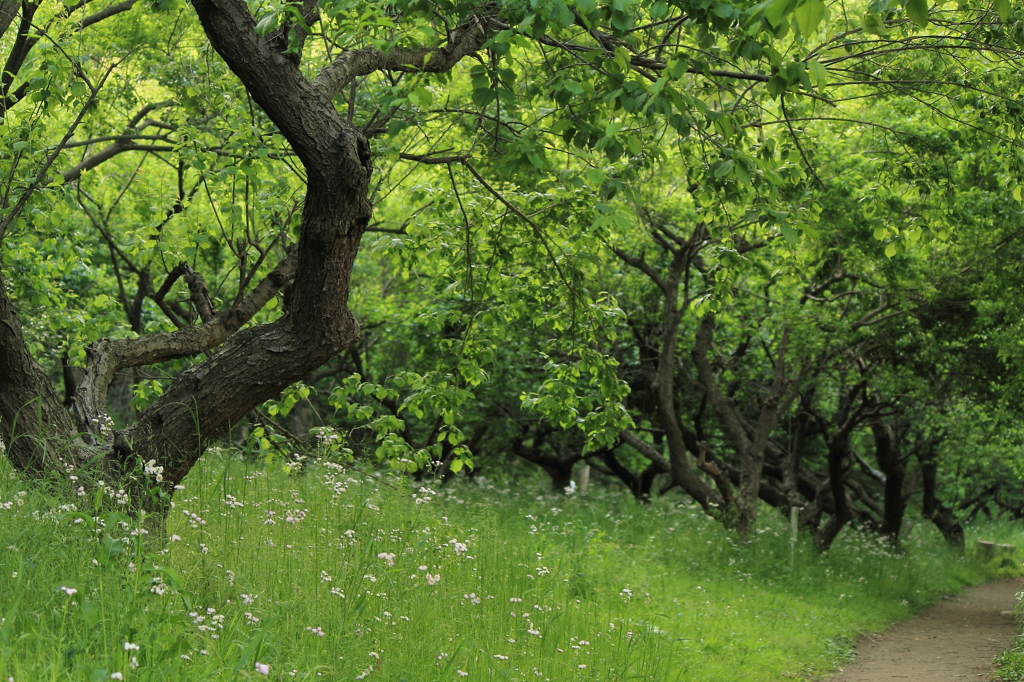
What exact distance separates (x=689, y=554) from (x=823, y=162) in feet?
18.6

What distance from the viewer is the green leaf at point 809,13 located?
8.44 ft

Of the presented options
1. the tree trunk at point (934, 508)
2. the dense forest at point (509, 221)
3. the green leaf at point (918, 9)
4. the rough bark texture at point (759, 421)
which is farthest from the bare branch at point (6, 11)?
the tree trunk at point (934, 508)

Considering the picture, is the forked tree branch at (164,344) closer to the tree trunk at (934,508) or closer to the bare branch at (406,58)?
the bare branch at (406,58)

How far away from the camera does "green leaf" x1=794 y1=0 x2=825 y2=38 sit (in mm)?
2572

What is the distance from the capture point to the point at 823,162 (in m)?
12.9

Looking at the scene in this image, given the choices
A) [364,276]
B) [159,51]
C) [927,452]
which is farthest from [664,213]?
[927,452]

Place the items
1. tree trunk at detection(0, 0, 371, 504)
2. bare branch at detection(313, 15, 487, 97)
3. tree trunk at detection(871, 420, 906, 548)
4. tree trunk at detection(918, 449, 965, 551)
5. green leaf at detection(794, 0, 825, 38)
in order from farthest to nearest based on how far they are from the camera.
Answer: tree trunk at detection(918, 449, 965, 551), tree trunk at detection(871, 420, 906, 548), bare branch at detection(313, 15, 487, 97), tree trunk at detection(0, 0, 371, 504), green leaf at detection(794, 0, 825, 38)

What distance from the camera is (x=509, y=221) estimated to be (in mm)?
7961

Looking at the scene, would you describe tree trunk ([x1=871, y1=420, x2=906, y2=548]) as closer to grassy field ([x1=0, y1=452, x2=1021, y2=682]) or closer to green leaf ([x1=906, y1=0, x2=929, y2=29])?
grassy field ([x1=0, y1=452, x2=1021, y2=682])

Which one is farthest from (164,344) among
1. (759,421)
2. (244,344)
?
(759,421)

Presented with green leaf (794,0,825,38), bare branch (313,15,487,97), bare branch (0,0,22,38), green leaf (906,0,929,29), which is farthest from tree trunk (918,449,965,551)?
green leaf (794,0,825,38)

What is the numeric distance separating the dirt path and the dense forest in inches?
108

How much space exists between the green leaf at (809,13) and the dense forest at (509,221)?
1 centimetres

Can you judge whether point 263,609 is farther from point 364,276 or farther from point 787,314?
point 364,276
